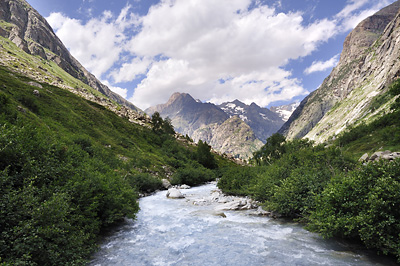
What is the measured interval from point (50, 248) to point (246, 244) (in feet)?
40.7

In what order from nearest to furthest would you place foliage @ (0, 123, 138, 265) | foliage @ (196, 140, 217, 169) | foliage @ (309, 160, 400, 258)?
foliage @ (0, 123, 138, 265)
foliage @ (309, 160, 400, 258)
foliage @ (196, 140, 217, 169)

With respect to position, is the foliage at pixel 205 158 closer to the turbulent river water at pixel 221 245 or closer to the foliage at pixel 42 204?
the turbulent river water at pixel 221 245

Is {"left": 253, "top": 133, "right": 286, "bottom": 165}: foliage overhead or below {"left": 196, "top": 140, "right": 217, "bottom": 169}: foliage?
overhead

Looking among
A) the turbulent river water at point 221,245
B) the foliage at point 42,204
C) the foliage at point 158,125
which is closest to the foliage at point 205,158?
the foliage at point 158,125

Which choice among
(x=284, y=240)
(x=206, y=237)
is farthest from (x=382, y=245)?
(x=206, y=237)

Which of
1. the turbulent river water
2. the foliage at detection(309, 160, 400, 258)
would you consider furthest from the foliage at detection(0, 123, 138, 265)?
the foliage at detection(309, 160, 400, 258)

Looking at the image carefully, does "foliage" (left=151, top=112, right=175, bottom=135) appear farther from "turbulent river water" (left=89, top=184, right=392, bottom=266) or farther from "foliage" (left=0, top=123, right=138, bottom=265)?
"foliage" (left=0, top=123, right=138, bottom=265)

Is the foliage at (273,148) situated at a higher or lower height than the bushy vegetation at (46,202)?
higher

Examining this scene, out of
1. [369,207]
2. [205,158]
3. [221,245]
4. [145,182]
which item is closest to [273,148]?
[205,158]

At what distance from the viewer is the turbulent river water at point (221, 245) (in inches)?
501

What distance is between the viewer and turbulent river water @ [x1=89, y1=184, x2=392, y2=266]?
12.7 metres

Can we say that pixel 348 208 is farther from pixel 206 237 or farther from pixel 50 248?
pixel 50 248

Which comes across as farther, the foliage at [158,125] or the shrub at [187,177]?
the foliage at [158,125]

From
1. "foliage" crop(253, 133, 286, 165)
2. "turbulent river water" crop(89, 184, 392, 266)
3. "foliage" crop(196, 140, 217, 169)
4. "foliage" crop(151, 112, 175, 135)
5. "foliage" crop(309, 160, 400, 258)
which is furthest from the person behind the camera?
"foliage" crop(151, 112, 175, 135)
